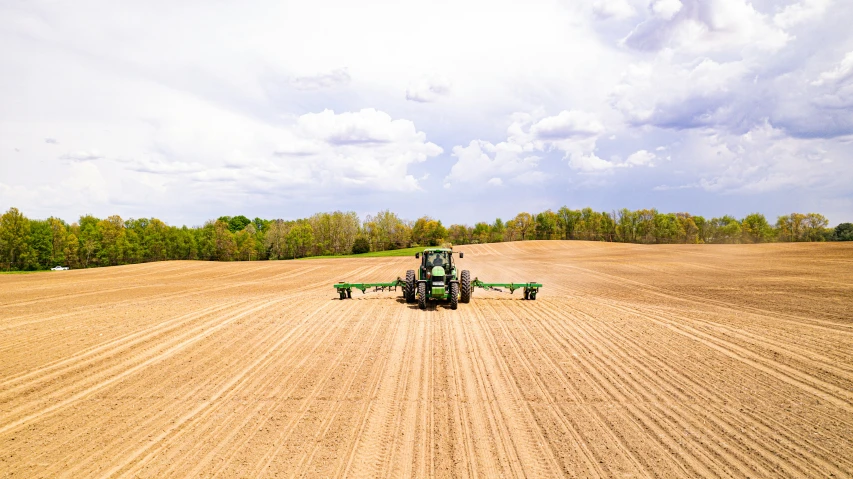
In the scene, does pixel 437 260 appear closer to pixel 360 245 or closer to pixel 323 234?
pixel 360 245

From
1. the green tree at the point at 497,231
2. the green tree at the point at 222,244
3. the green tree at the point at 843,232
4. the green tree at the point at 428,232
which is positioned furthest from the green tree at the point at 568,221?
the green tree at the point at 222,244

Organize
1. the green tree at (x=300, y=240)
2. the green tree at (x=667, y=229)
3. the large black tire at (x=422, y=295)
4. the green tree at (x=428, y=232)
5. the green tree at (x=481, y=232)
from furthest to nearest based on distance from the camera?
the green tree at (x=481, y=232)
the green tree at (x=428, y=232)
the green tree at (x=667, y=229)
the green tree at (x=300, y=240)
the large black tire at (x=422, y=295)

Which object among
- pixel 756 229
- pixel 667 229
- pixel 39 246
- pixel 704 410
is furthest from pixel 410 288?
pixel 756 229

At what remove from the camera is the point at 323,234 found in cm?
9444

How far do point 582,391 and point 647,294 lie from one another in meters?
15.5

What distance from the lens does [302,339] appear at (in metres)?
13.5

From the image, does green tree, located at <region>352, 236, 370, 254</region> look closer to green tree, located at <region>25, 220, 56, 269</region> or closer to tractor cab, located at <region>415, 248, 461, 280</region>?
green tree, located at <region>25, 220, 56, 269</region>

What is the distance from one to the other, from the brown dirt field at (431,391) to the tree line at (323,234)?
67.8m

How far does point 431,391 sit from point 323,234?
8761 cm

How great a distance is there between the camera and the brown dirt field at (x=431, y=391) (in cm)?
691

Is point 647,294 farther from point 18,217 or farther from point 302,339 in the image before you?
point 18,217

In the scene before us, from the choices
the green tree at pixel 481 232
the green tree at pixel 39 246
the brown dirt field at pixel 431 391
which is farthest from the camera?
the green tree at pixel 481 232

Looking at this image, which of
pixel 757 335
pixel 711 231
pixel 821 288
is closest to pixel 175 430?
pixel 757 335

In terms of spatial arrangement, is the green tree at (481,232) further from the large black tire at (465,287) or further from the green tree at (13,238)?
the large black tire at (465,287)
